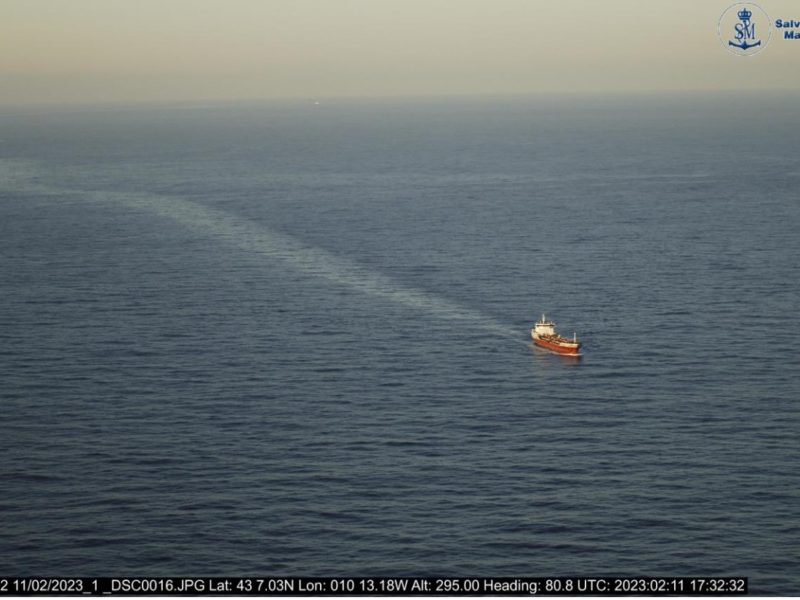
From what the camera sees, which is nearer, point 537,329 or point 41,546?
point 41,546

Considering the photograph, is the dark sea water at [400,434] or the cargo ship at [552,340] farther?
the cargo ship at [552,340]

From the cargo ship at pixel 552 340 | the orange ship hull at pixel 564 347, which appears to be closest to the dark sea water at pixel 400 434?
the orange ship hull at pixel 564 347

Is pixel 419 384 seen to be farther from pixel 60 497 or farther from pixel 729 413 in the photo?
pixel 60 497

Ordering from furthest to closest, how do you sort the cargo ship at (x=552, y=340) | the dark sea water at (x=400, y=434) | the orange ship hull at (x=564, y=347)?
the cargo ship at (x=552, y=340), the orange ship hull at (x=564, y=347), the dark sea water at (x=400, y=434)

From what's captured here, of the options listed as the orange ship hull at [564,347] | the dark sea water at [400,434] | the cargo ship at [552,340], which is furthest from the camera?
the cargo ship at [552,340]

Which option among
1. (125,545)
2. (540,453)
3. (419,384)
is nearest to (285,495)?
(125,545)

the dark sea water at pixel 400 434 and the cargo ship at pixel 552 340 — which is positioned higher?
the cargo ship at pixel 552 340

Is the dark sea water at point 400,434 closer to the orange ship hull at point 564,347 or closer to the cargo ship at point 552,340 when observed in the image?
the orange ship hull at point 564,347

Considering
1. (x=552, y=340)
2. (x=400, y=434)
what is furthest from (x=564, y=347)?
(x=400, y=434)

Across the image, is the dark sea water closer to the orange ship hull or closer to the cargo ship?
the orange ship hull
